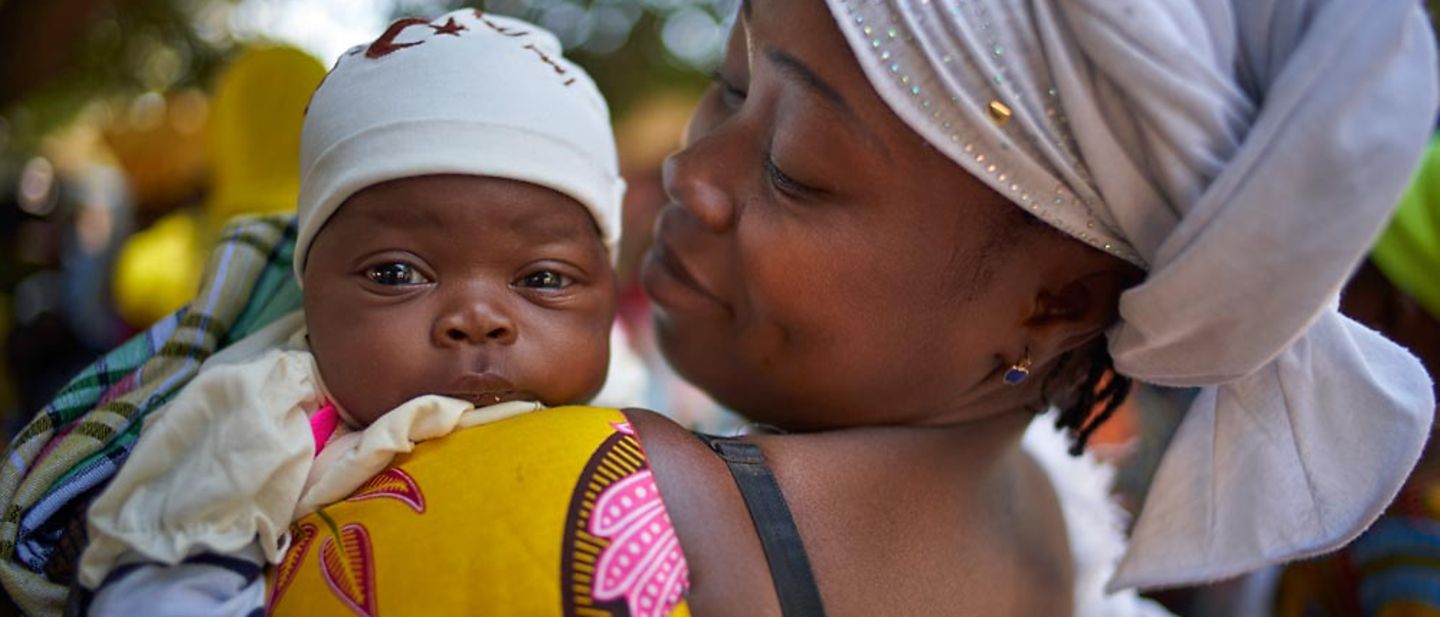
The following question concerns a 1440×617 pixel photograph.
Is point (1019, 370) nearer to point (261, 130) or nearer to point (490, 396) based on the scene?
point (490, 396)

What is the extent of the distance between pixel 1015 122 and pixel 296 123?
2.16 m

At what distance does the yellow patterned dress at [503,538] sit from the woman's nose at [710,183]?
49cm

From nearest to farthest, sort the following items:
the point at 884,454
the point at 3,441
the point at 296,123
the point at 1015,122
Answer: the point at 1015,122 < the point at 884,454 < the point at 296,123 < the point at 3,441

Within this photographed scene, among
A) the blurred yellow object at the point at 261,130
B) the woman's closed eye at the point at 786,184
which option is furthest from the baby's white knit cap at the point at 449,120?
the blurred yellow object at the point at 261,130

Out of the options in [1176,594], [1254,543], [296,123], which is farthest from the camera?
[1176,594]

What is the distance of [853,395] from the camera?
1.88 m

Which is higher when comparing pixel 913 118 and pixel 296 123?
pixel 913 118

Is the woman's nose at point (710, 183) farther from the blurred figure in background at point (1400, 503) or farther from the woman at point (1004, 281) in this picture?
the blurred figure in background at point (1400, 503)

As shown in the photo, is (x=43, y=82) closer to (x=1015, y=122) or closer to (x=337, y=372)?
(x=337, y=372)

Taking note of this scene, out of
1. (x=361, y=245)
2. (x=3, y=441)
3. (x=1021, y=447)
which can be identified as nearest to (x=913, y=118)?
(x=361, y=245)

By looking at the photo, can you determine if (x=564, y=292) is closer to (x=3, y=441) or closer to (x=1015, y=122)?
(x=1015, y=122)

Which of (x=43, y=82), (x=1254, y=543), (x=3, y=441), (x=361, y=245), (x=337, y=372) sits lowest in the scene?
(x=3, y=441)

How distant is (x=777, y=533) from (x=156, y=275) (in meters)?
5.87

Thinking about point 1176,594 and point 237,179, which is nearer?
point 237,179
